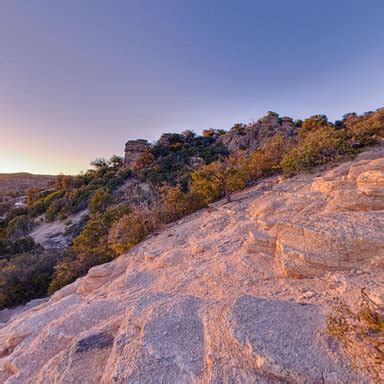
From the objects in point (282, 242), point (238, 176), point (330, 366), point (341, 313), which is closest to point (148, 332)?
point (330, 366)

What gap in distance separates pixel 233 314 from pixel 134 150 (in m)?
36.1

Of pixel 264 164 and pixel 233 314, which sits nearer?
pixel 233 314

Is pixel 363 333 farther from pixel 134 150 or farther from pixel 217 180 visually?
pixel 134 150

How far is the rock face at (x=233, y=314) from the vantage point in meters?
2.77

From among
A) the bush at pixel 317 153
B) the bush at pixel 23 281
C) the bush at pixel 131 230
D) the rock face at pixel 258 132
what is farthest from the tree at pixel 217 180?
the rock face at pixel 258 132

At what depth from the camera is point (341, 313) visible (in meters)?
3.09

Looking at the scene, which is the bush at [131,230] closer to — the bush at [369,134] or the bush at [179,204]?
the bush at [179,204]

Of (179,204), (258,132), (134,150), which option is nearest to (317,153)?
(179,204)

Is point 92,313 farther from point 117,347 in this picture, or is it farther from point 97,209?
point 97,209

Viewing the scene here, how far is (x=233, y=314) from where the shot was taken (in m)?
3.50

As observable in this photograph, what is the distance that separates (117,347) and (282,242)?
330 cm

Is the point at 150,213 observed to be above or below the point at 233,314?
above

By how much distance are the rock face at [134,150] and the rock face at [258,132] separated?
38.3 feet

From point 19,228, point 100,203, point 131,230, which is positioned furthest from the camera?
point 19,228
